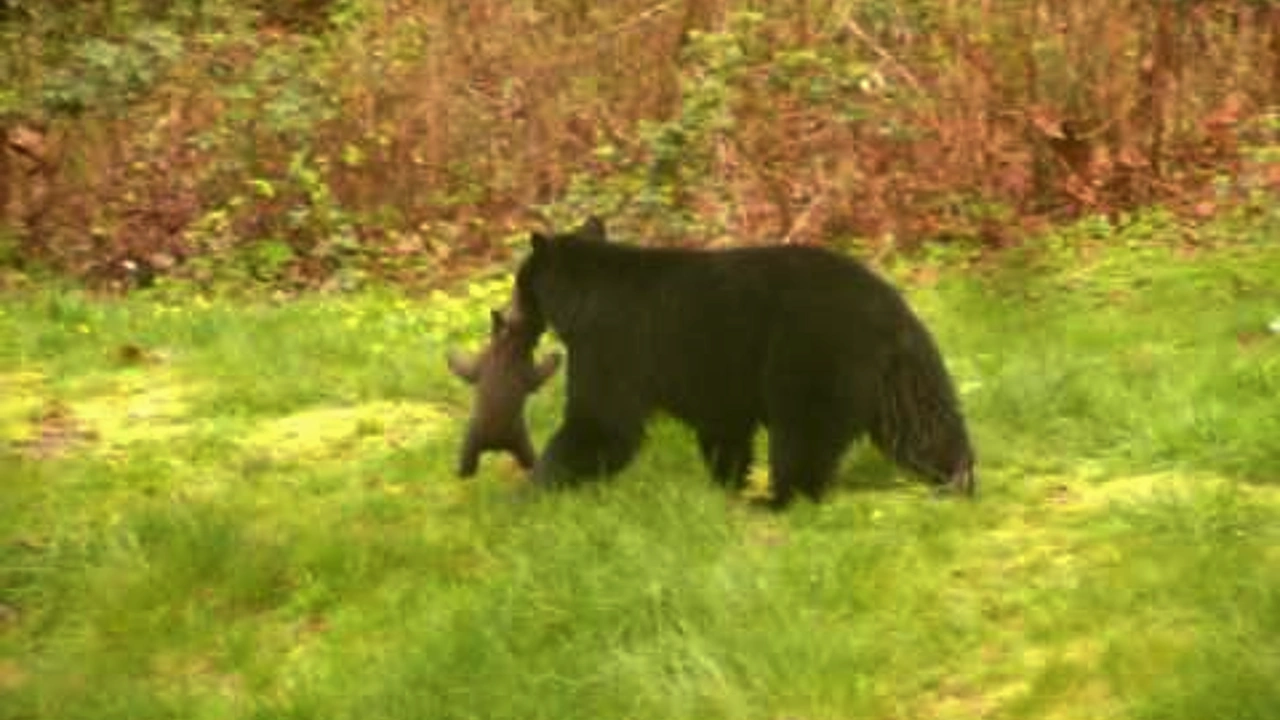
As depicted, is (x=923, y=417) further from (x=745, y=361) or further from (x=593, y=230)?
(x=593, y=230)

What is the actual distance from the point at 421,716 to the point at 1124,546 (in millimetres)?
2235

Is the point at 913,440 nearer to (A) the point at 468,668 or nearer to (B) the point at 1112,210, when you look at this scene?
(A) the point at 468,668

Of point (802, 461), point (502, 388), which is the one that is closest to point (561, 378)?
point (502, 388)

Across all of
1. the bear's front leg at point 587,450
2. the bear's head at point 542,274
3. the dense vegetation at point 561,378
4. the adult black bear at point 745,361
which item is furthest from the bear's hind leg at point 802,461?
the bear's head at point 542,274

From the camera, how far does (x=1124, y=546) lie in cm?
577

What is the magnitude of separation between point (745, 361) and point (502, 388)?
1104 millimetres

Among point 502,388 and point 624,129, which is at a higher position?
point 502,388

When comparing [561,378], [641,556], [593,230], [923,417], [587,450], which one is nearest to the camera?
[641,556]

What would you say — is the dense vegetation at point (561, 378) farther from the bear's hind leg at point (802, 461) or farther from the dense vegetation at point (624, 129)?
the bear's hind leg at point (802, 461)

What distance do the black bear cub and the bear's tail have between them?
4.73ft

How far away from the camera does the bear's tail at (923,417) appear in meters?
6.53

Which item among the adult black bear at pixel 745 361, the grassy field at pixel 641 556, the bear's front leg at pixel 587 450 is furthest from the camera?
the bear's front leg at pixel 587 450

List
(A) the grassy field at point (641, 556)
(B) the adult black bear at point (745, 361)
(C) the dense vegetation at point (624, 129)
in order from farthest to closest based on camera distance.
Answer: (C) the dense vegetation at point (624, 129) < (B) the adult black bear at point (745, 361) < (A) the grassy field at point (641, 556)

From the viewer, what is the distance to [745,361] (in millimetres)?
6648
